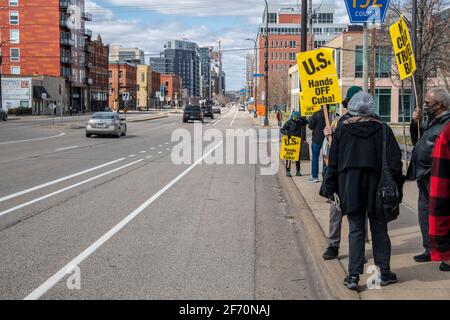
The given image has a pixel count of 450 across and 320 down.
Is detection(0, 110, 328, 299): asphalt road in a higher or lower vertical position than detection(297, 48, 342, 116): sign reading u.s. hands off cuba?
lower

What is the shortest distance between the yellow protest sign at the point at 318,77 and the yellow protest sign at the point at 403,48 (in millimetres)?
1270

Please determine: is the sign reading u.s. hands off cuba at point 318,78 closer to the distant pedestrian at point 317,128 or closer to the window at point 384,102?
the distant pedestrian at point 317,128

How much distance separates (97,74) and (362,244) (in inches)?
4516

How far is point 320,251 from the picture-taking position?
23.5 feet

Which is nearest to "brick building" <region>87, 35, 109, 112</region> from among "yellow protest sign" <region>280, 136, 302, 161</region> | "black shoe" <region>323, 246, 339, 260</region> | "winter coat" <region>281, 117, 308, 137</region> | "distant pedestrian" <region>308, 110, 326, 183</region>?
"winter coat" <region>281, 117, 308, 137</region>

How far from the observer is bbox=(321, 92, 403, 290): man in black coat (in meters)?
5.47

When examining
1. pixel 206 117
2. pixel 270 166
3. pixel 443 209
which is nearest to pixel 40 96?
pixel 206 117

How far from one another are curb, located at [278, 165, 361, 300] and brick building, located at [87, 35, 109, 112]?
99.2m

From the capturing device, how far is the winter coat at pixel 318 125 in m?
12.6

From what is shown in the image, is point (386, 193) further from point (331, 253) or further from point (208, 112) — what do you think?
point (208, 112)

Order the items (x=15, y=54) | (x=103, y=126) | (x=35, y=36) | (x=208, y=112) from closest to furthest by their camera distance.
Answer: (x=103, y=126) < (x=208, y=112) < (x=35, y=36) < (x=15, y=54)

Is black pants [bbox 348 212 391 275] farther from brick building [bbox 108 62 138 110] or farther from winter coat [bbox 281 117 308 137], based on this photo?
brick building [bbox 108 62 138 110]

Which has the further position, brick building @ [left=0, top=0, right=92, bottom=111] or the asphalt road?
brick building @ [left=0, top=0, right=92, bottom=111]

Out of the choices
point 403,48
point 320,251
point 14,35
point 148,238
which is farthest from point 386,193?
point 14,35
